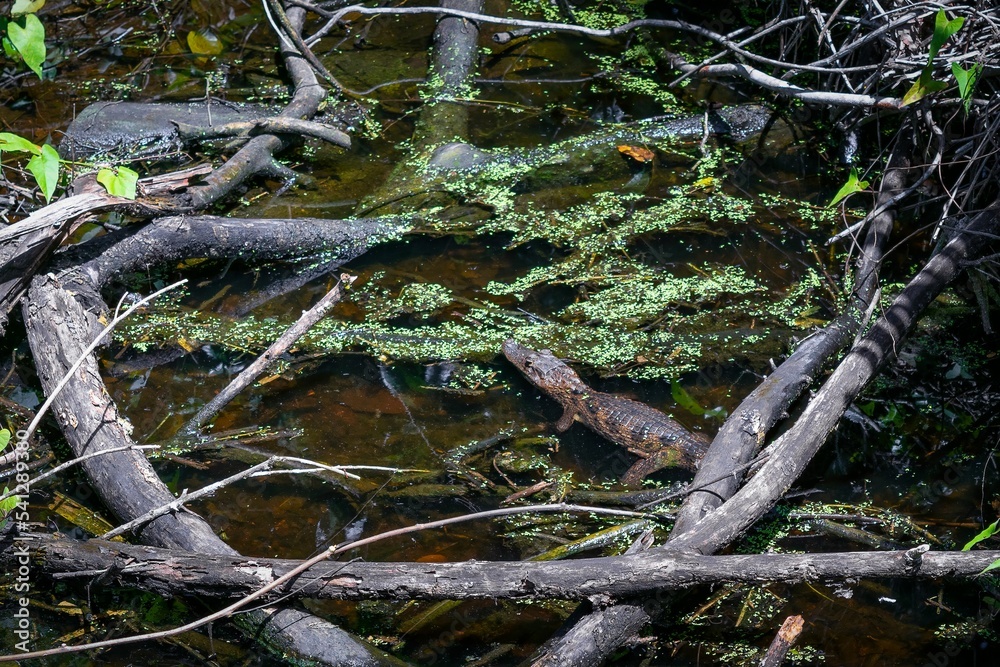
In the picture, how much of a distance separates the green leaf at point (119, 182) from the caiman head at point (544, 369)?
5.56 feet

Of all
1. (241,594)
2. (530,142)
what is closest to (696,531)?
(241,594)

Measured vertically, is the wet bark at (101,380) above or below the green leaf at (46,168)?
below

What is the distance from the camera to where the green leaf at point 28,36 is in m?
3.05

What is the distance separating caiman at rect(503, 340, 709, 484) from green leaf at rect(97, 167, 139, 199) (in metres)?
1.70

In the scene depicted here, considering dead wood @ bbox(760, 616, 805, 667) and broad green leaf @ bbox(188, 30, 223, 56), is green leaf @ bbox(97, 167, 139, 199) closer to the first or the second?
dead wood @ bbox(760, 616, 805, 667)

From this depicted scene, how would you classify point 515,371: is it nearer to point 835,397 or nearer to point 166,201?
point 835,397

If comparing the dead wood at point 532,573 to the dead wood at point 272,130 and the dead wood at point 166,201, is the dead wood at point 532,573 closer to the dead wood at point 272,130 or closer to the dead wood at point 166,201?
the dead wood at point 166,201

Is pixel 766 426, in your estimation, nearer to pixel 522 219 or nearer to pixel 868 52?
pixel 522 219

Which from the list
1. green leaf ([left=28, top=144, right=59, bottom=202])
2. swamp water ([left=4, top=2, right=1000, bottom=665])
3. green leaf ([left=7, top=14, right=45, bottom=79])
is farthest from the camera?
green leaf ([left=7, top=14, right=45, bottom=79])

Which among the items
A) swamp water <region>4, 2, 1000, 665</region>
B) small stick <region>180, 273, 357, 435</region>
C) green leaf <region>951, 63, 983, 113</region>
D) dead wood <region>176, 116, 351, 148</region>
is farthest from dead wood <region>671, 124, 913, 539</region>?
dead wood <region>176, 116, 351, 148</region>

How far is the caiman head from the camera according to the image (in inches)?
140

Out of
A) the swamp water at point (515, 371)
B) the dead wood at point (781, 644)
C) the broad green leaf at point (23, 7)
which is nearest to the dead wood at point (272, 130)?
the swamp water at point (515, 371)

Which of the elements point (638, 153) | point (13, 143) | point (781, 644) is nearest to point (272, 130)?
point (13, 143)

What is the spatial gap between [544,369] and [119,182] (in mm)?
1913
